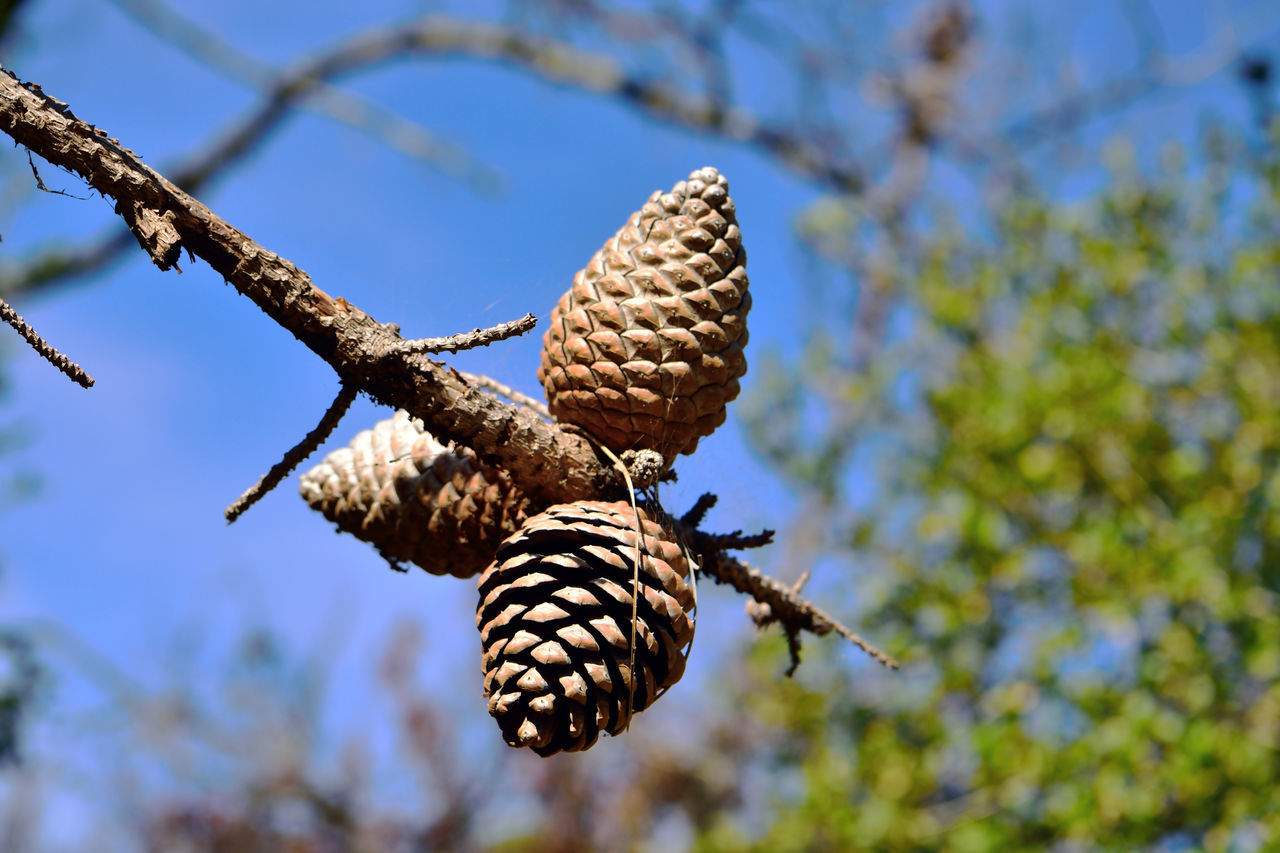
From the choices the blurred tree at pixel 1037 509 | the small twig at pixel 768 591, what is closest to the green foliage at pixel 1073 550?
the blurred tree at pixel 1037 509

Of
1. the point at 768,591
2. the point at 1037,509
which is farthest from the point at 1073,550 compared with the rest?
the point at 768,591

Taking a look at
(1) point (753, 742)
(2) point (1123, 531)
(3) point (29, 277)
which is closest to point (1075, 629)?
(2) point (1123, 531)

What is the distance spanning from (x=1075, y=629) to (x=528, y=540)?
9.20 ft

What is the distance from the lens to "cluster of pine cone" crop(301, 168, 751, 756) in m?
0.64

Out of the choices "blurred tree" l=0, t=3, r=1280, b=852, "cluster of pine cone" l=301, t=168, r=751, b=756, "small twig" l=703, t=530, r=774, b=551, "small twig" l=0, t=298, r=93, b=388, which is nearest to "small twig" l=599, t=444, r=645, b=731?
"cluster of pine cone" l=301, t=168, r=751, b=756

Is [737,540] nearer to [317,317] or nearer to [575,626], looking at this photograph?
[575,626]

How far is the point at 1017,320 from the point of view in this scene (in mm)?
4039

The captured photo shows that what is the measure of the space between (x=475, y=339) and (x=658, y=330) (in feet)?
0.54

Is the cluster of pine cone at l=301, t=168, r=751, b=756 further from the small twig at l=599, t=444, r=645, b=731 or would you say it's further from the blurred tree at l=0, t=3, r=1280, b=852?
the blurred tree at l=0, t=3, r=1280, b=852

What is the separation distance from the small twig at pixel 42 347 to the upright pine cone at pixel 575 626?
27 centimetres

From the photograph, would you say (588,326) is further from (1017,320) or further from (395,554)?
(1017,320)

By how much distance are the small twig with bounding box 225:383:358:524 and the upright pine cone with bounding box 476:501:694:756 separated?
14 cm

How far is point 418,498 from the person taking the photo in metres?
0.81

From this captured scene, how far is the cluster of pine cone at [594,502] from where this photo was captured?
64cm
